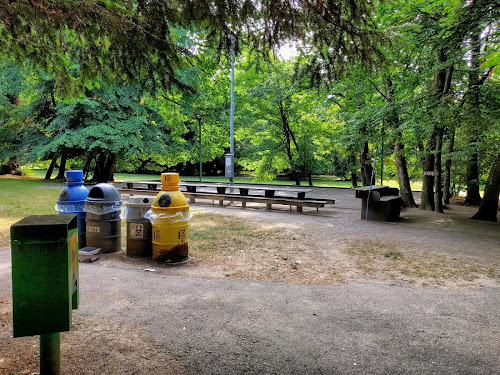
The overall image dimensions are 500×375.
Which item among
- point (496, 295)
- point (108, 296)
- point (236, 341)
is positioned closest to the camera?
point (236, 341)

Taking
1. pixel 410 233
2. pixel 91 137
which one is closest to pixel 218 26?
pixel 410 233

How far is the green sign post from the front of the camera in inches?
76.1

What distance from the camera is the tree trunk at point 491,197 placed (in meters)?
11.2

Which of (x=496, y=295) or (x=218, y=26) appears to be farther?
(x=496, y=295)

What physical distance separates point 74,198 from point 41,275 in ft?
15.2

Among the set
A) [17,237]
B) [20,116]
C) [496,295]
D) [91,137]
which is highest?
[20,116]

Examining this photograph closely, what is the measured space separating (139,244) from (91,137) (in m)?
16.4

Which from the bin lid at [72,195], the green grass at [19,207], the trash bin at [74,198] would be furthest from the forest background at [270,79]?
the green grass at [19,207]

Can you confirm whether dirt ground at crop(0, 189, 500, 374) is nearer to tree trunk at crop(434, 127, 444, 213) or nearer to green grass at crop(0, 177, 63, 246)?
tree trunk at crop(434, 127, 444, 213)

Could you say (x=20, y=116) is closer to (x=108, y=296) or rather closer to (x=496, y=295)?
(x=108, y=296)

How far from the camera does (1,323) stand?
11.2ft

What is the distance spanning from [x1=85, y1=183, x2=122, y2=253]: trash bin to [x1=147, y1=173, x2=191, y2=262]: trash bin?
2.68 ft

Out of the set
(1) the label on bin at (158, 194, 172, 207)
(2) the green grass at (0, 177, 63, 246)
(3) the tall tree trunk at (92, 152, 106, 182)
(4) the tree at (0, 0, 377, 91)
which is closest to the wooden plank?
(2) the green grass at (0, 177, 63, 246)

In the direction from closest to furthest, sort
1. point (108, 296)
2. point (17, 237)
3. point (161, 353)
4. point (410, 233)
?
point (17, 237) < point (161, 353) < point (108, 296) < point (410, 233)
